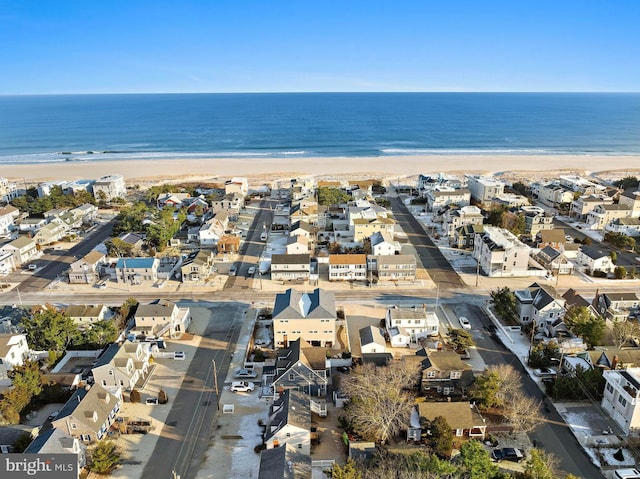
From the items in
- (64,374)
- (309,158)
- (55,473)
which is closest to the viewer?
(55,473)

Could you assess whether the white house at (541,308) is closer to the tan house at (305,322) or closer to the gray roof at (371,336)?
the gray roof at (371,336)

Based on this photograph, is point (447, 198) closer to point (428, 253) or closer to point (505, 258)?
point (428, 253)

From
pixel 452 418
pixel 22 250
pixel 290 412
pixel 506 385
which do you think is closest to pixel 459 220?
Answer: pixel 506 385

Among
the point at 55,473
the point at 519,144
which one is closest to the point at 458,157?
the point at 519,144

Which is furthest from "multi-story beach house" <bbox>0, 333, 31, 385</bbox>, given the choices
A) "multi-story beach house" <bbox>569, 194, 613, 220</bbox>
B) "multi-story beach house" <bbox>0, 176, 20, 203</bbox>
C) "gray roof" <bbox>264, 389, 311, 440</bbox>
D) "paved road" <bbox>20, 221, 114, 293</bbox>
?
"multi-story beach house" <bbox>569, 194, 613, 220</bbox>

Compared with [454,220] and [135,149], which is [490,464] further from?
[135,149]

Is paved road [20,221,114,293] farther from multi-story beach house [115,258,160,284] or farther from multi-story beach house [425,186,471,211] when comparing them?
multi-story beach house [425,186,471,211]

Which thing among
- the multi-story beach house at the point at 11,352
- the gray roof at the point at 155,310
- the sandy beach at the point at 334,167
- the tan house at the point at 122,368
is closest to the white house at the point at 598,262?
the gray roof at the point at 155,310
